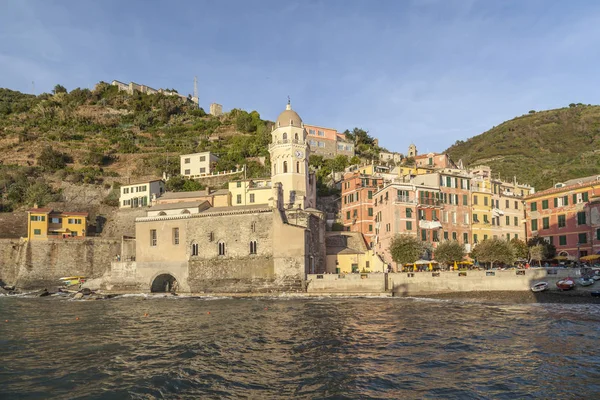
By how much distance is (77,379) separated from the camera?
16.3 m

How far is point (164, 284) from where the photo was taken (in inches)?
2003

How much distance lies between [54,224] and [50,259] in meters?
5.55

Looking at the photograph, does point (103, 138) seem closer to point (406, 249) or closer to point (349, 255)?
point (349, 255)

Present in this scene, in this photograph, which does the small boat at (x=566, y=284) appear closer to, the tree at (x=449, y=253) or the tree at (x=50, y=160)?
the tree at (x=449, y=253)

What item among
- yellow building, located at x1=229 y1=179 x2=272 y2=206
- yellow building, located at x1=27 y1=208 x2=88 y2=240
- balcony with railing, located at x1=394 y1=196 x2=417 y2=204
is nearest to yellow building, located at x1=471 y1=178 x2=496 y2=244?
balcony with railing, located at x1=394 y1=196 x2=417 y2=204

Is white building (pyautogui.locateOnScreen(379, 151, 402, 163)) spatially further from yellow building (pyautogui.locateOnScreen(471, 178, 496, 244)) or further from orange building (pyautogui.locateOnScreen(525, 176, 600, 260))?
orange building (pyautogui.locateOnScreen(525, 176, 600, 260))

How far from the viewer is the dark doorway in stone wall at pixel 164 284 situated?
1917 inches

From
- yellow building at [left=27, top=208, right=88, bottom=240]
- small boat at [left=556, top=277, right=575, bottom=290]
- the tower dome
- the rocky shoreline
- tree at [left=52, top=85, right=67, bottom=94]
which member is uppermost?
tree at [left=52, top=85, right=67, bottom=94]

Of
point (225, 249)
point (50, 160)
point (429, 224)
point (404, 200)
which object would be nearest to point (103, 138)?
point (50, 160)

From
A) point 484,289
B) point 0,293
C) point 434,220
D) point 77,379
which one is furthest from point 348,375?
point 0,293

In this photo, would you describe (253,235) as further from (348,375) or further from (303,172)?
(348,375)

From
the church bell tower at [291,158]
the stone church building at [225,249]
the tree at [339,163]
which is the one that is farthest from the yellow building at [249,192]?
the tree at [339,163]

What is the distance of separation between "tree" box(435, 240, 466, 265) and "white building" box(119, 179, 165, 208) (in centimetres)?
4021

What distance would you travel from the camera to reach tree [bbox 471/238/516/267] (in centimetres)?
4322
